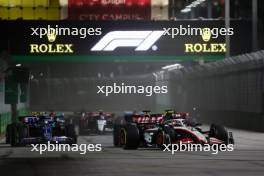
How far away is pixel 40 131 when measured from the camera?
25297 millimetres

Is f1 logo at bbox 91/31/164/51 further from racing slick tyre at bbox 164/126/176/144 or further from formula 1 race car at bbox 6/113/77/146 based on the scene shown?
racing slick tyre at bbox 164/126/176/144

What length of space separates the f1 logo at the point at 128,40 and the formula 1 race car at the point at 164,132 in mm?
17346

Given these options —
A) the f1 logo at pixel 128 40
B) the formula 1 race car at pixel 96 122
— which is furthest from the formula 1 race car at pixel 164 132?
the f1 logo at pixel 128 40

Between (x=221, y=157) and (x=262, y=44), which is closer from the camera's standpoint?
(x=221, y=157)

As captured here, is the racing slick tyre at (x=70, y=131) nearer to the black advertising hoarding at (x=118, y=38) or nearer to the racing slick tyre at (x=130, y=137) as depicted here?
the racing slick tyre at (x=130, y=137)

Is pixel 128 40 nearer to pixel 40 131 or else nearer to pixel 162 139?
pixel 40 131

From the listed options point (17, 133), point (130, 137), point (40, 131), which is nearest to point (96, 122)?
point (17, 133)

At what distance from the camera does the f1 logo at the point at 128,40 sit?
135ft

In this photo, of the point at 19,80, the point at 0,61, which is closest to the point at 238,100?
the point at 19,80

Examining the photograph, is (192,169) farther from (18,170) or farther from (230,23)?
(230,23)

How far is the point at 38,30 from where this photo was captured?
41.0 meters

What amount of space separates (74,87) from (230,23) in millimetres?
29461

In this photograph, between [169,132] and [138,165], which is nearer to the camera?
[138,165]

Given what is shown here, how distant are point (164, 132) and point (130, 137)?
1.34m
